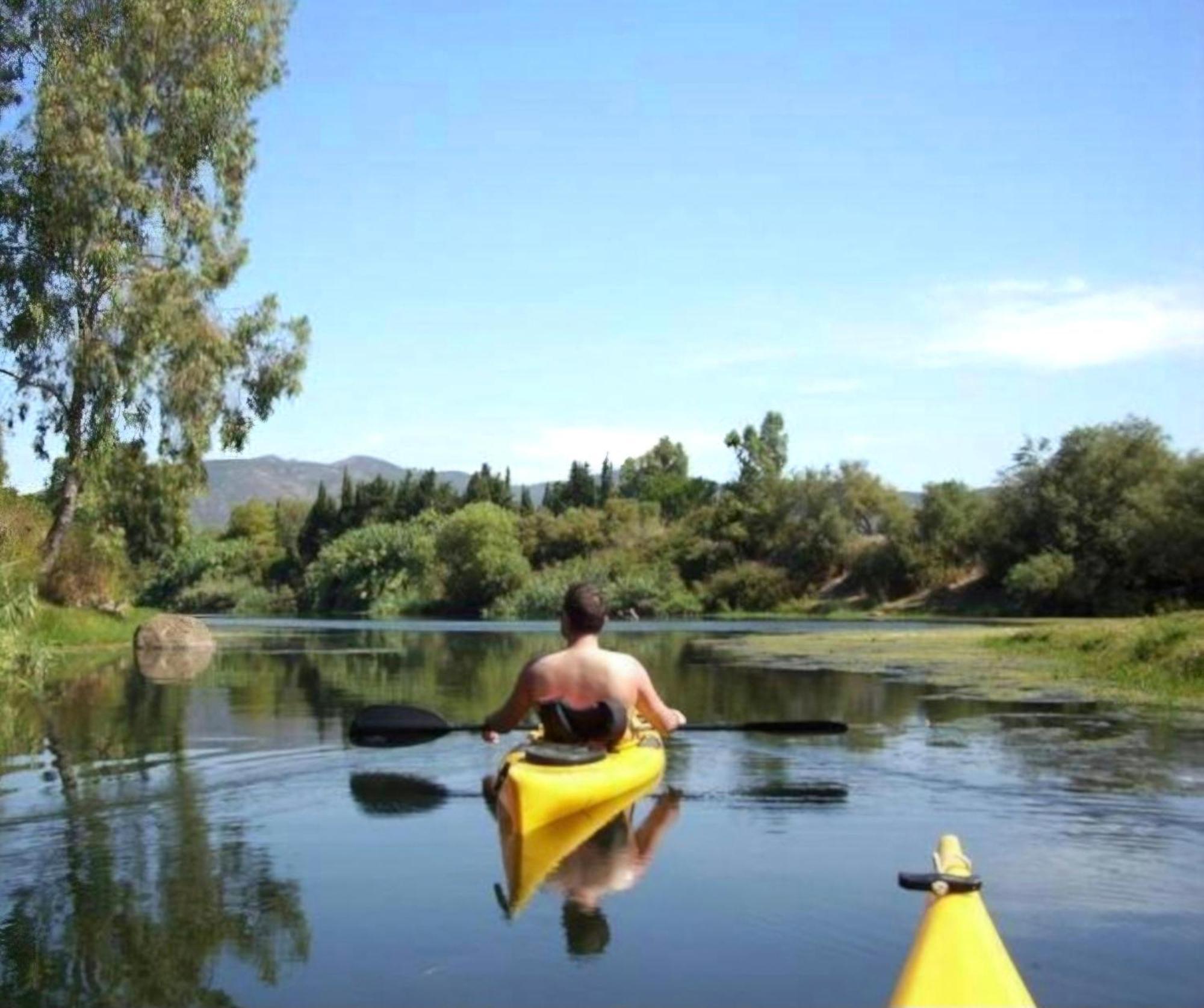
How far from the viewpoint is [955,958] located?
176 inches

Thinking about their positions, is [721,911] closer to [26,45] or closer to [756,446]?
[26,45]

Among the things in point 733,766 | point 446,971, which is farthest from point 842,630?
point 446,971

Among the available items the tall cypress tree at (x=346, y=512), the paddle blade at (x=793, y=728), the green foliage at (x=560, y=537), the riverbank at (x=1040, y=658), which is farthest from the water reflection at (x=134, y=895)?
the tall cypress tree at (x=346, y=512)

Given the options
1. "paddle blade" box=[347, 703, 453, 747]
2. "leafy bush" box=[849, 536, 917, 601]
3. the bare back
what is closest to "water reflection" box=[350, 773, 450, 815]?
"paddle blade" box=[347, 703, 453, 747]

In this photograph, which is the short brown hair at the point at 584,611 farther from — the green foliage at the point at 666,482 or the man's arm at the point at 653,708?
the green foliage at the point at 666,482

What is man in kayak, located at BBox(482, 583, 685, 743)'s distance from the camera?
9328mm

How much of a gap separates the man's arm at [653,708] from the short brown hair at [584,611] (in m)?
0.48

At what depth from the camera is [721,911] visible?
7.36m

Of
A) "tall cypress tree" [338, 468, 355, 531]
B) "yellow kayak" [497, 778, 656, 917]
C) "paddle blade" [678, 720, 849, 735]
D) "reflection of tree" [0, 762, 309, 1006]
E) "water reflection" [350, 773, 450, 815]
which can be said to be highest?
"tall cypress tree" [338, 468, 355, 531]

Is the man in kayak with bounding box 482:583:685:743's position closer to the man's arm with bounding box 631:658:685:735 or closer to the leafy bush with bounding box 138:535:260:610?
the man's arm with bounding box 631:658:685:735

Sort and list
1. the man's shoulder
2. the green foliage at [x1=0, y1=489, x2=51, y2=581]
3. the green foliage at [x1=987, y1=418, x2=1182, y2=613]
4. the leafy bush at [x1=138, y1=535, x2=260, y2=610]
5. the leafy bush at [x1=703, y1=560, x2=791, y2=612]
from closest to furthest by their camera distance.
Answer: the man's shoulder < the green foliage at [x1=0, y1=489, x2=51, y2=581] < the green foliage at [x1=987, y1=418, x2=1182, y2=613] < the leafy bush at [x1=703, y1=560, x2=791, y2=612] < the leafy bush at [x1=138, y1=535, x2=260, y2=610]

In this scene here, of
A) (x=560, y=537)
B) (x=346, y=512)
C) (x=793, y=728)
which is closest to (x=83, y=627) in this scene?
(x=793, y=728)

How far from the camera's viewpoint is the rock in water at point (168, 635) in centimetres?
3497

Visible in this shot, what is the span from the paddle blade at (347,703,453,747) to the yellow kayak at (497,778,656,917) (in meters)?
2.75
